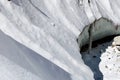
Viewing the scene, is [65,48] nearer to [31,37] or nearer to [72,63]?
[72,63]

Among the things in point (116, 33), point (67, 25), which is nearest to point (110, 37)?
point (116, 33)

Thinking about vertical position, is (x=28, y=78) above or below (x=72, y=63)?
above

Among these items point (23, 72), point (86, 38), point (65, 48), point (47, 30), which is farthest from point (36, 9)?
point (23, 72)

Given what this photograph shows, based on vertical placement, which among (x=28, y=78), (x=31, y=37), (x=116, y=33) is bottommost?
(x=116, y=33)

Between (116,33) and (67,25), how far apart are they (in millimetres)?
2096

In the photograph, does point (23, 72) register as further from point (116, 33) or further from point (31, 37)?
point (116, 33)

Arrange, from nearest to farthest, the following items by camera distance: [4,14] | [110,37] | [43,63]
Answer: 1. [43,63]
2. [4,14]
3. [110,37]

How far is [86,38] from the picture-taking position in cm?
848

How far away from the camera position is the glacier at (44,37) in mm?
5156

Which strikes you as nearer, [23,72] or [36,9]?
[23,72]

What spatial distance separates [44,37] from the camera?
6.82 metres

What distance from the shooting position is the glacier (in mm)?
5156

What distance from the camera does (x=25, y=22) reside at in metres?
6.70

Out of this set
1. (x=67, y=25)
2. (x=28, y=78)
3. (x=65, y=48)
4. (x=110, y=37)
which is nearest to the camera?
(x=28, y=78)
